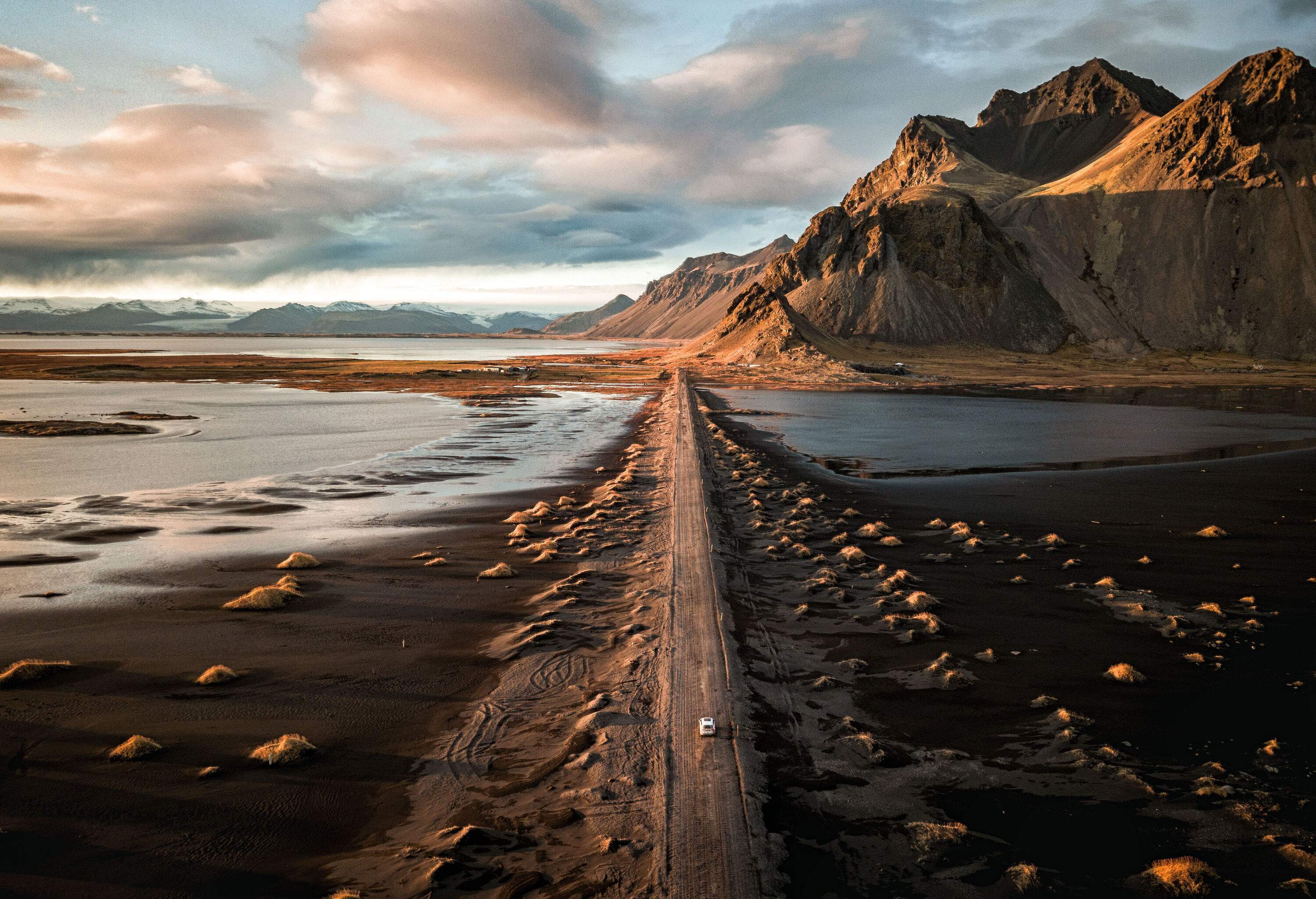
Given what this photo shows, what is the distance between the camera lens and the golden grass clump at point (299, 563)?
1594cm

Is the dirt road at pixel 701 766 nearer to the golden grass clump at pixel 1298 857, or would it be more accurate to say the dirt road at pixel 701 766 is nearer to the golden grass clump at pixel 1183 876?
the golden grass clump at pixel 1183 876

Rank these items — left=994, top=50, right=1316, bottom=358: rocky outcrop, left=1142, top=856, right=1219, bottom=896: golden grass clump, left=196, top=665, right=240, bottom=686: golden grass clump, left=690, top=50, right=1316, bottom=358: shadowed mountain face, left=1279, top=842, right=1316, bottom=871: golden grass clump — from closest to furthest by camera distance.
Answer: left=1142, top=856, right=1219, bottom=896: golden grass clump, left=1279, top=842, right=1316, bottom=871: golden grass clump, left=196, top=665, right=240, bottom=686: golden grass clump, left=994, top=50, right=1316, bottom=358: rocky outcrop, left=690, top=50, right=1316, bottom=358: shadowed mountain face

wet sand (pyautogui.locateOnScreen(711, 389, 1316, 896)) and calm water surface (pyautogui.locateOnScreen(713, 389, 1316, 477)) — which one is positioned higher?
calm water surface (pyautogui.locateOnScreen(713, 389, 1316, 477))

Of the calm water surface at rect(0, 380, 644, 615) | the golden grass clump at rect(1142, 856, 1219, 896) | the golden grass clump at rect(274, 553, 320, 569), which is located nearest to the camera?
→ the golden grass clump at rect(1142, 856, 1219, 896)

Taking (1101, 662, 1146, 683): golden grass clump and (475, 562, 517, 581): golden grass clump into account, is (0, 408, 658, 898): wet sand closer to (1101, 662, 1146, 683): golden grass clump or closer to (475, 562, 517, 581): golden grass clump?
(475, 562, 517, 581): golden grass clump

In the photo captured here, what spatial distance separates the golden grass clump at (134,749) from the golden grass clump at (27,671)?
10.3 feet

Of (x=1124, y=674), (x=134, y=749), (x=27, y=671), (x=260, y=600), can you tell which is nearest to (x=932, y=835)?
(x=1124, y=674)

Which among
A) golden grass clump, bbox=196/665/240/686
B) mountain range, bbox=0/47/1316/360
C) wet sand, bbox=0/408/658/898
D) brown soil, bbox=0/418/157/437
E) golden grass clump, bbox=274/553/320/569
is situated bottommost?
wet sand, bbox=0/408/658/898

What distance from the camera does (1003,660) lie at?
36.9 feet

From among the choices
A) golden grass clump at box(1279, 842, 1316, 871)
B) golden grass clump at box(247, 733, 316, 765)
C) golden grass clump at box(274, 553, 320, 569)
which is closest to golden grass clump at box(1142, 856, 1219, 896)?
golden grass clump at box(1279, 842, 1316, 871)

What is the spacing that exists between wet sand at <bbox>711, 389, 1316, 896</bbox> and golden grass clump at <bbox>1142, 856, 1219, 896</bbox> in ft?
0.50

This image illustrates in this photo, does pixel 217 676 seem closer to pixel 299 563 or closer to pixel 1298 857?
pixel 299 563

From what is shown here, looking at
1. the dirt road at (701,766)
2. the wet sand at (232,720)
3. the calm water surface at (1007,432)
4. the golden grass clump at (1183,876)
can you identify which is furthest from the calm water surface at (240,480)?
the golden grass clump at (1183,876)

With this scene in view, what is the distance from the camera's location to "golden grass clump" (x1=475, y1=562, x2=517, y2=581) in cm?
1550
